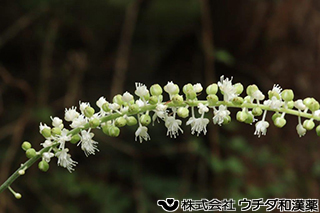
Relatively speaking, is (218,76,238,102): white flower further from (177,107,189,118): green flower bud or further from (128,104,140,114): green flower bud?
(128,104,140,114): green flower bud

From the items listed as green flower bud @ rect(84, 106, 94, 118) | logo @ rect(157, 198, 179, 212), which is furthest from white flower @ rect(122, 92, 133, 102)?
logo @ rect(157, 198, 179, 212)

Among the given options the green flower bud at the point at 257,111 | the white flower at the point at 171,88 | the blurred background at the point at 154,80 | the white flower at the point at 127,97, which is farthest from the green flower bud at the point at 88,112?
the blurred background at the point at 154,80

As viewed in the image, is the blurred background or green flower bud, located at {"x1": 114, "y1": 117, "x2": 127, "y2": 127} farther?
the blurred background

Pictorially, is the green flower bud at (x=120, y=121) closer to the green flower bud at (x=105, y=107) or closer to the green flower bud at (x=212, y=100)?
the green flower bud at (x=105, y=107)

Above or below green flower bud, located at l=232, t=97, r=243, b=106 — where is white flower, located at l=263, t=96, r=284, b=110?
above

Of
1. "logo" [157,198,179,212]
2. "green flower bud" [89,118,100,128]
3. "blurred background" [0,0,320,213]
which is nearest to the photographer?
"green flower bud" [89,118,100,128]

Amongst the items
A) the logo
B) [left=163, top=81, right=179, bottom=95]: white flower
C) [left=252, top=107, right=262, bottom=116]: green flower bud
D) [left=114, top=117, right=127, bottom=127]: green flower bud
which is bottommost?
[left=114, top=117, right=127, bottom=127]: green flower bud

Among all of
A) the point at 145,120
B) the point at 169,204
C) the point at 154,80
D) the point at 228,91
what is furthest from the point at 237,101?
the point at 154,80

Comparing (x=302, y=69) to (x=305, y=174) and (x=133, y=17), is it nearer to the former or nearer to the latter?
(x=305, y=174)
